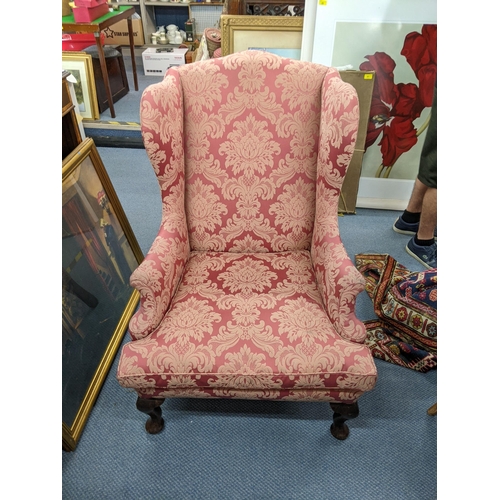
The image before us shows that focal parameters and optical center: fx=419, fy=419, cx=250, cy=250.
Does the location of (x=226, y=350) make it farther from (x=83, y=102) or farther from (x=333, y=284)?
(x=83, y=102)

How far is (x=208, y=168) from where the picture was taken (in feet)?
4.74

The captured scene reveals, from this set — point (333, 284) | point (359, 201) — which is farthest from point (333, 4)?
point (333, 284)

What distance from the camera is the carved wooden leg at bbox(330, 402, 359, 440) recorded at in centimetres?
130

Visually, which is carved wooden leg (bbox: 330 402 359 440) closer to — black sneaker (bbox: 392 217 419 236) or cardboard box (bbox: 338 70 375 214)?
black sneaker (bbox: 392 217 419 236)

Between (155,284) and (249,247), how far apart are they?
427mm

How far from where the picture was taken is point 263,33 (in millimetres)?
2371

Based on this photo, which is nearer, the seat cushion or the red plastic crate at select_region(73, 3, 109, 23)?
the seat cushion

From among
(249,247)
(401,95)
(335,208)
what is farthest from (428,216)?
(249,247)

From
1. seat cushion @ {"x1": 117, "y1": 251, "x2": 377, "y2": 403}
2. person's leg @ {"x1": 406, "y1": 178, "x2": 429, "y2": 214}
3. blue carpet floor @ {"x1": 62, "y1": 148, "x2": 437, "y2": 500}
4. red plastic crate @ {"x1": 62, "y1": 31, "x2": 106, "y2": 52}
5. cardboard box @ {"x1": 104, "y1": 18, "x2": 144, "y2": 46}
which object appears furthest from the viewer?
cardboard box @ {"x1": 104, "y1": 18, "x2": 144, "y2": 46}

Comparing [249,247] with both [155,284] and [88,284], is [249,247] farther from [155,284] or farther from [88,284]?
[88,284]

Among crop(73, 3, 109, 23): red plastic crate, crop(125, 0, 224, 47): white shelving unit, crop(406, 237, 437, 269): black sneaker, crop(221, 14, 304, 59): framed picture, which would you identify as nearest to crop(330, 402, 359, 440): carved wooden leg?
crop(406, 237, 437, 269): black sneaker

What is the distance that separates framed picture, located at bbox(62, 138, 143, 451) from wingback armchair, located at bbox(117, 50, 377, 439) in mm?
268

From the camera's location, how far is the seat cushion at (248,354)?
45.9 inches

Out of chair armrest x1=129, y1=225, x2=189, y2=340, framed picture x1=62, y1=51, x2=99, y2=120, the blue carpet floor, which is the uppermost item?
framed picture x1=62, y1=51, x2=99, y2=120
